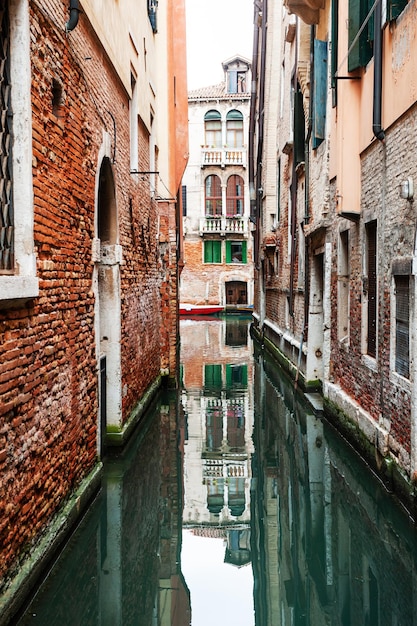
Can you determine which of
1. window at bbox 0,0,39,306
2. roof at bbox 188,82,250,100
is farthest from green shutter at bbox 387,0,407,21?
roof at bbox 188,82,250,100

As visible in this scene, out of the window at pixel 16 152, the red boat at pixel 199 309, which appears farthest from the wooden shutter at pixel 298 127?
the red boat at pixel 199 309

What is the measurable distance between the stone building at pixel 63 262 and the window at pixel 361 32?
272 cm

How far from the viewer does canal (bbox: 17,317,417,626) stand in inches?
164

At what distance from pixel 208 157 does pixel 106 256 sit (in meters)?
30.3

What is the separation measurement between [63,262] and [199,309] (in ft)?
Result: 104

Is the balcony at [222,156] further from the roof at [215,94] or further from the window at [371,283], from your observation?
the window at [371,283]

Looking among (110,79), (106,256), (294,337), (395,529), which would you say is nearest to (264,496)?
(395,529)

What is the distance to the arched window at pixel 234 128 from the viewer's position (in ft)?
122

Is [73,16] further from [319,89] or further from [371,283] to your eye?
[319,89]

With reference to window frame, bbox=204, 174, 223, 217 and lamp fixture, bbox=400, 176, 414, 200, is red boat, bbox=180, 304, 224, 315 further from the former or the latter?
lamp fixture, bbox=400, 176, 414, 200

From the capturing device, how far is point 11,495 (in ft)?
12.3

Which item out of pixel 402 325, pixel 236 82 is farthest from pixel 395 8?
pixel 236 82

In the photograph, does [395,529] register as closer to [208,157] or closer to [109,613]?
[109,613]

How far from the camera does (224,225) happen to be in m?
37.1
